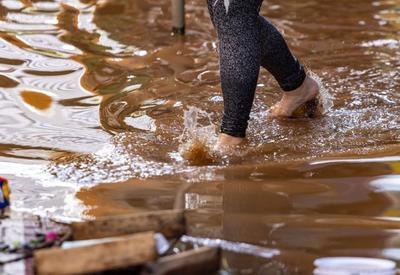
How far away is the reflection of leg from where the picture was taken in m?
2.43

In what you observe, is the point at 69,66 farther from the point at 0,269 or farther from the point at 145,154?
the point at 0,269

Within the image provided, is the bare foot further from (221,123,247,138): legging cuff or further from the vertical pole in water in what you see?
the vertical pole in water

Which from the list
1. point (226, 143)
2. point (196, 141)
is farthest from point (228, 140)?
point (196, 141)

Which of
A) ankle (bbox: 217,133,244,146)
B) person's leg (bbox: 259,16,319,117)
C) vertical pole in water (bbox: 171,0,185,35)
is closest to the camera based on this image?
ankle (bbox: 217,133,244,146)

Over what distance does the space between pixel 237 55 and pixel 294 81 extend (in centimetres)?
42

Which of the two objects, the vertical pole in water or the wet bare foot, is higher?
the vertical pole in water

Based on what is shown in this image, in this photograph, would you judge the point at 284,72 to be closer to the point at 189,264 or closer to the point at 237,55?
the point at 237,55

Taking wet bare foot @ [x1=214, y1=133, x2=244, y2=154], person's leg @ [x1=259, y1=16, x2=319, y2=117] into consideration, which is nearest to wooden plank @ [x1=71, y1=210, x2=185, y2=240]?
wet bare foot @ [x1=214, y1=133, x2=244, y2=154]

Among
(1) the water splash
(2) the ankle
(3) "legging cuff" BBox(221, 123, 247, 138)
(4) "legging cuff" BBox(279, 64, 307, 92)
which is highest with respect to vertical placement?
(4) "legging cuff" BBox(279, 64, 307, 92)

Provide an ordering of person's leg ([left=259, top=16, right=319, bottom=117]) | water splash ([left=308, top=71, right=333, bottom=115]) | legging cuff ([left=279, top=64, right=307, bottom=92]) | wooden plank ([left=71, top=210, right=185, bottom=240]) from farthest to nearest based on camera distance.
→ 1. water splash ([left=308, top=71, right=333, bottom=115])
2. legging cuff ([left=279, top=64, right=307, bottom=92])
3. person's leg ([left=259, top=16, right=319, bottom=117])
4. wooden plank ([left=71, top=210, right=185, bottom=240])

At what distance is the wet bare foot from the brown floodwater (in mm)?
47

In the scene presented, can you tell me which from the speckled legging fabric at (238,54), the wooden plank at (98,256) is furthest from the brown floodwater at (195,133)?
the wooden plank at (98,256)

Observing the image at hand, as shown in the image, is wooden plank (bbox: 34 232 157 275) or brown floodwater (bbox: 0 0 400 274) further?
brown floodwater (bbox: 0 0 400 274)

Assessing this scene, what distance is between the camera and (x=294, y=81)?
9.14 feet
